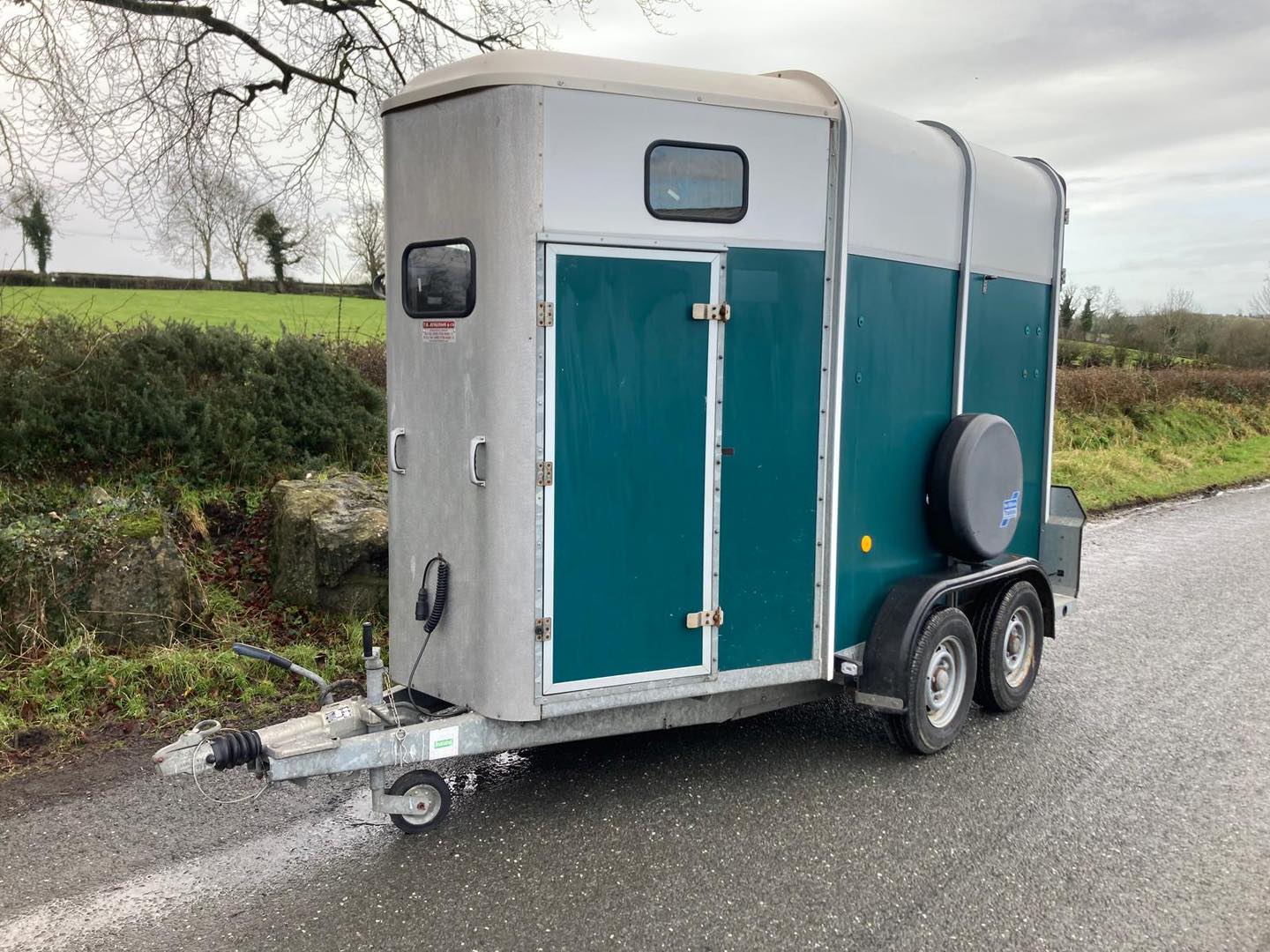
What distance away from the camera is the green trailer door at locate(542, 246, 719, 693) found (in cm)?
411

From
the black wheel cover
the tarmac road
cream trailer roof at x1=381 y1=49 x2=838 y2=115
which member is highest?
cream trailer roof at x1=381 y1=49 x2=838 y2=115

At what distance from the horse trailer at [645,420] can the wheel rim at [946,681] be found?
0.02 metres

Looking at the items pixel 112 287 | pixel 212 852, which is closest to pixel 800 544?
pixel 212 852

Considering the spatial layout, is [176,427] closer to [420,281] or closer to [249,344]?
[249,344]

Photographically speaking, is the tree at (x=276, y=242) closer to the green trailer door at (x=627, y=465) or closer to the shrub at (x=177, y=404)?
the shrub at (x=177, y=404)

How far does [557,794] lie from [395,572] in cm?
124

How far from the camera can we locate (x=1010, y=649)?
5918 millimetres

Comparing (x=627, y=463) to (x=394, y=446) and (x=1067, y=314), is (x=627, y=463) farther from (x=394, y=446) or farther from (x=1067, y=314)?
(x=1067, y=314)

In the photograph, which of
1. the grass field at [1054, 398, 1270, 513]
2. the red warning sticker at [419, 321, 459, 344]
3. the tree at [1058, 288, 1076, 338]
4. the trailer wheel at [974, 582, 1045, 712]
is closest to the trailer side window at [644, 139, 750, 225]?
the red warning sticker at [419, 321, 459, 344]

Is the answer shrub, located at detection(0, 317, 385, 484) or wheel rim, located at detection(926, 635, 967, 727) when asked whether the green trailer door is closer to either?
wheel rim, located at detection(926, 635, 967, 727)

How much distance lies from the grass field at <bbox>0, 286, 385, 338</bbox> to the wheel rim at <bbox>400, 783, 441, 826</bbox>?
6.58 m

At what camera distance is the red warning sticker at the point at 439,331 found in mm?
4270

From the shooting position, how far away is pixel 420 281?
443 centimetres

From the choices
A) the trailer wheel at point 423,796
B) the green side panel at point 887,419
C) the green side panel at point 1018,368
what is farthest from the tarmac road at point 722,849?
the green side panel at point 1018,368
